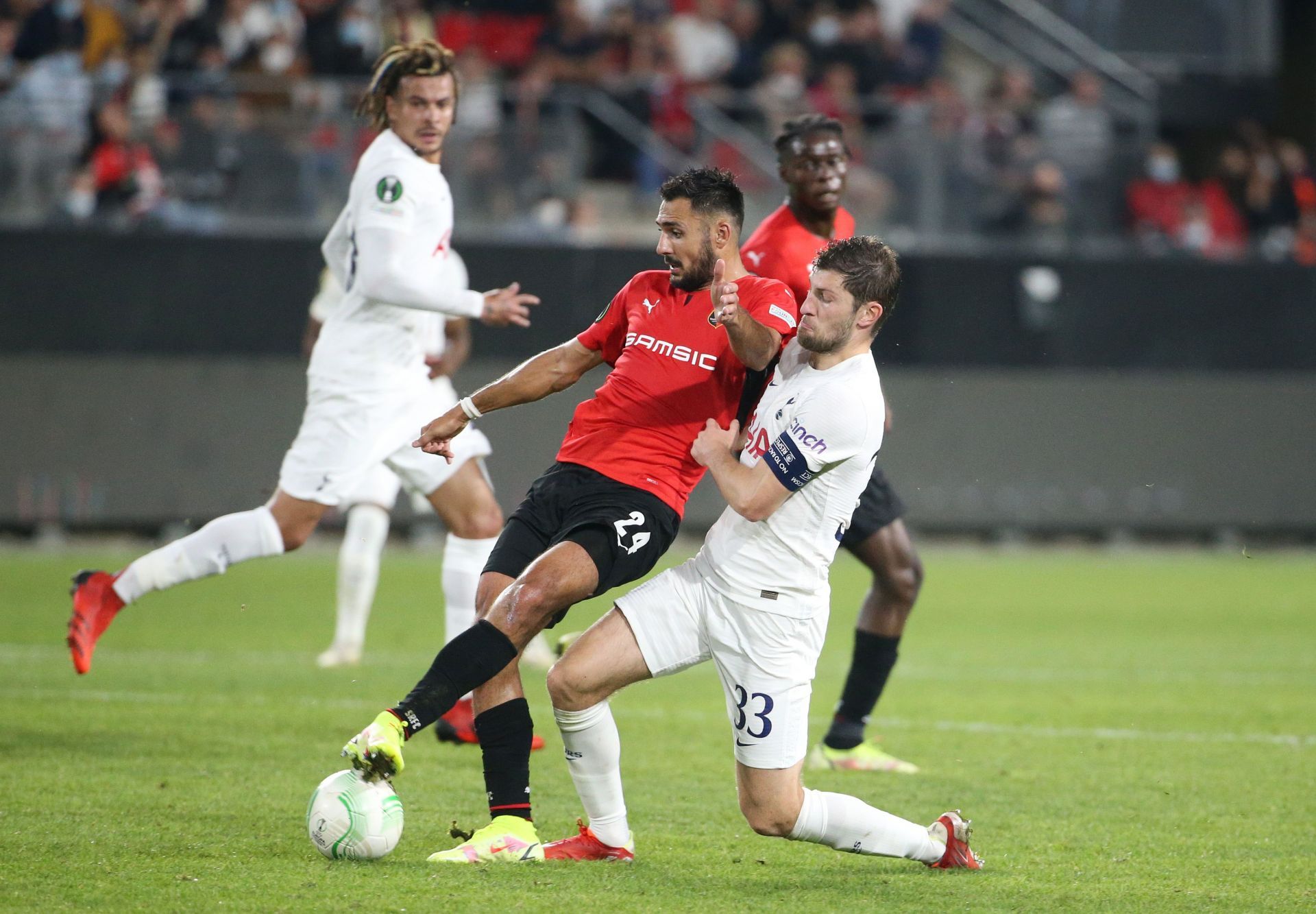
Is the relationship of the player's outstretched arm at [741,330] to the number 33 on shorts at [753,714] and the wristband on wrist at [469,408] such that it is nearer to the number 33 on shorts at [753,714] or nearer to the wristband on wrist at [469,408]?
the wristband on wrist at [469,408]

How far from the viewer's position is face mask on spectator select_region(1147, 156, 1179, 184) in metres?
18.8

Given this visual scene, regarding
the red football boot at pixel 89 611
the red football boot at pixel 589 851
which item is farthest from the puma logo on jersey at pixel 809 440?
the red football boot at pixel 89 611

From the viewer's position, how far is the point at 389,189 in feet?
23.3

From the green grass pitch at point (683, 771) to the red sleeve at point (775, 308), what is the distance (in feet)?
5.53

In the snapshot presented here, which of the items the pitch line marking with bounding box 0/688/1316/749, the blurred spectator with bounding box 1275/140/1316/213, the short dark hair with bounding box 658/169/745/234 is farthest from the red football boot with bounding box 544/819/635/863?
the blurred spectator with bounding box 1275/140/1316/213

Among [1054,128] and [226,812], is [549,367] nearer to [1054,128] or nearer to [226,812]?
[226,812]

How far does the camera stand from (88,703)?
8016mm

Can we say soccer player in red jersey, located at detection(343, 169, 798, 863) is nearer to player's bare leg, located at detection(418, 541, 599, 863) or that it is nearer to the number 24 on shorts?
player's bare leg, located at detection(418, 541, 599, 863)

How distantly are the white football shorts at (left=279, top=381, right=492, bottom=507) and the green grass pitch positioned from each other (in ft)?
3.67

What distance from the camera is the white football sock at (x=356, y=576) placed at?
9.68 metres

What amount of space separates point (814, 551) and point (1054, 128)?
1430 centimetres

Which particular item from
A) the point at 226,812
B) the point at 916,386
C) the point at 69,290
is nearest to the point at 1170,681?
the point at 226,812

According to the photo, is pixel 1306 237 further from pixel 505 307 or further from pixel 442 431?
pixel 442 431

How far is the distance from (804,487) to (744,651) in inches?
20.6
